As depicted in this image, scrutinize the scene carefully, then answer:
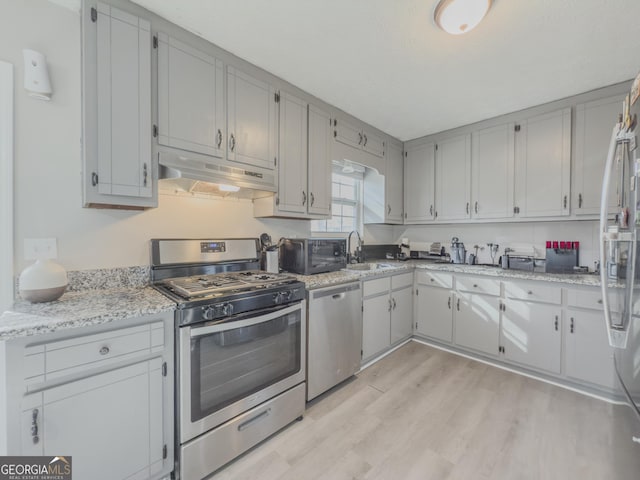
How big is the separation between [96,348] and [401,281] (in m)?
2.71

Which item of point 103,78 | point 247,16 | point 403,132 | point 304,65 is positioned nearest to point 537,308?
point 403,132

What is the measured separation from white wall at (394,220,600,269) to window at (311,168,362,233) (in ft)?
3.00

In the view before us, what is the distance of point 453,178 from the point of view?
331cm

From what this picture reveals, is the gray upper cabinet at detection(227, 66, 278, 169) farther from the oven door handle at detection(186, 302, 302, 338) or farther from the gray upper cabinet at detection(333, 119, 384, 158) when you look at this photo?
the oven door handle at detection(186, 302, 302, 338)

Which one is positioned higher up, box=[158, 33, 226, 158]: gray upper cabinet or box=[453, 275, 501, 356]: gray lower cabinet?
box=[158, 33, 226, 158]: gray upper cabinet

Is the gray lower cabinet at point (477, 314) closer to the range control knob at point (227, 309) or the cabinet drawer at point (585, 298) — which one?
the cabinet drawer at point (585, 298)

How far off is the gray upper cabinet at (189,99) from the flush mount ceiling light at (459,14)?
143cm

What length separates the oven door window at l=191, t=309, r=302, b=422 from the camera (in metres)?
1.43

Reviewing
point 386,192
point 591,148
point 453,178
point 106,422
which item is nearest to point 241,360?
point 106,422

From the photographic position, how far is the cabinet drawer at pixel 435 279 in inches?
119

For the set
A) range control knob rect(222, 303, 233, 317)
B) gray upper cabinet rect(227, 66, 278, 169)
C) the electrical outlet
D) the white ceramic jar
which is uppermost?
gray upper cabinet rect(227, 66, 278, 169)

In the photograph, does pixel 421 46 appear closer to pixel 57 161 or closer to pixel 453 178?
pixel 453 178

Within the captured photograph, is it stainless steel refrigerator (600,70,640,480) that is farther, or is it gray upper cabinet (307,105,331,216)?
gray upper cabinet (307,105,331,216)

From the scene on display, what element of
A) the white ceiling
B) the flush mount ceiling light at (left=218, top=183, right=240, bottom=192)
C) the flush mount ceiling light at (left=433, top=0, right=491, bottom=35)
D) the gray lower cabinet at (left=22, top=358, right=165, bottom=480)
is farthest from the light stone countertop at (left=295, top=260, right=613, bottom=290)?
the flush mount ceiling light at (left=433, top=0, right=491, bottom=35)
